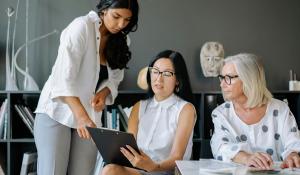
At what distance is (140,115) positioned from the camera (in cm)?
203

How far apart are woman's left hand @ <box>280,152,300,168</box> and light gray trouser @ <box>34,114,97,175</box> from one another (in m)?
0.84

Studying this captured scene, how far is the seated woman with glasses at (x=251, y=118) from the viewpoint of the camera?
1.68m

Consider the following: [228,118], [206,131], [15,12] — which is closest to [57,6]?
[15,12]

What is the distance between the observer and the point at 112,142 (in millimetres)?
1473

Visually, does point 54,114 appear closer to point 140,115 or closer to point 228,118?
point 140,115

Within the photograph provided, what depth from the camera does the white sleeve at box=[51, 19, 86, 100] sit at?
1.57 m

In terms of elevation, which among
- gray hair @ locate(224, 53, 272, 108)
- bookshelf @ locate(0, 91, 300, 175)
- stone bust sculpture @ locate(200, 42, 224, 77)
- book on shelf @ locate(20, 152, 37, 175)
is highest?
stone bust sculpture @ locate(200, 42, 224, 77)

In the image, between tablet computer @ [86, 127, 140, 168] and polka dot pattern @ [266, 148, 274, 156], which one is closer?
tablet computer @ [86, 127, 140, 168]

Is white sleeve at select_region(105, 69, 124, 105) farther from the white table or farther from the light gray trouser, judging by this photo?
the white table

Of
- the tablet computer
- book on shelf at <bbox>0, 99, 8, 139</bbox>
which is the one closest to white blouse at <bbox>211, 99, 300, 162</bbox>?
the tablet computer

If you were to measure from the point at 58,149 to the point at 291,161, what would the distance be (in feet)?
3.09

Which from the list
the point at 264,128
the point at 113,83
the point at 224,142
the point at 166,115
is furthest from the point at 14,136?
the point at 264,128

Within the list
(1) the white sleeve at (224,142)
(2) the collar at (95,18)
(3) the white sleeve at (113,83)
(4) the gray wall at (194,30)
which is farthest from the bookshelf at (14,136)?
(1) the white sleeve at (224,142)

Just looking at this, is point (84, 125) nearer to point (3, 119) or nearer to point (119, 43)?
point (119, 43)
